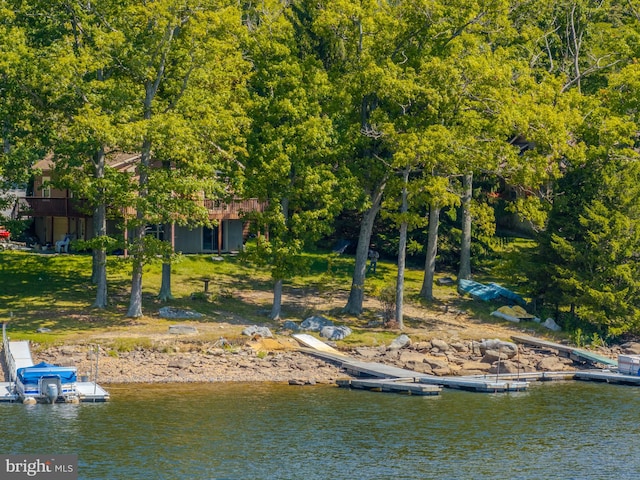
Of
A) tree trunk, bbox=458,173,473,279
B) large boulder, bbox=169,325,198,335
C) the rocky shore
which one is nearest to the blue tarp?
tree trunk, bbox=458,173,473,279

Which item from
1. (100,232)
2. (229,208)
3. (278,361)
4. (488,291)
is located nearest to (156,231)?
(229,208)

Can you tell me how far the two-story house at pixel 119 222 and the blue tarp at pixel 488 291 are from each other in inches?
536

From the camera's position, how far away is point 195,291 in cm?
6197

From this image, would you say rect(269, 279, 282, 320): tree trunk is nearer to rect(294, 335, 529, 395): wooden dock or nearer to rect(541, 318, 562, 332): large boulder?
rect(294, 335, 529, 395): wooden dock

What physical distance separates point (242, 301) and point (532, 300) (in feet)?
53.1

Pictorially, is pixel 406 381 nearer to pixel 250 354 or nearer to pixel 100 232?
pixel 250 354

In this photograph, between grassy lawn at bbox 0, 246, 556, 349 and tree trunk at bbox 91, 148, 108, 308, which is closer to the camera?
grassy lawn at bbox 0, 246, 556, 349

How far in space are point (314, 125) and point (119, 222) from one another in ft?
56.2

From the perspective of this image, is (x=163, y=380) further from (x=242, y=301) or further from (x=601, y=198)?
(x=601, y=198)

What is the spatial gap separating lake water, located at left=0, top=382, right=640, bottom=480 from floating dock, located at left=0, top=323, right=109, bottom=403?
0.73 meters

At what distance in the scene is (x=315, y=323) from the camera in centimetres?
5691

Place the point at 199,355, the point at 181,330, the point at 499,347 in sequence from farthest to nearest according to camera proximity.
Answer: the point at 499,347, the point at 181,330, the point at 199,355

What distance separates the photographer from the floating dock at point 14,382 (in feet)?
144

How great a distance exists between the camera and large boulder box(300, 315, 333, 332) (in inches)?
2223
